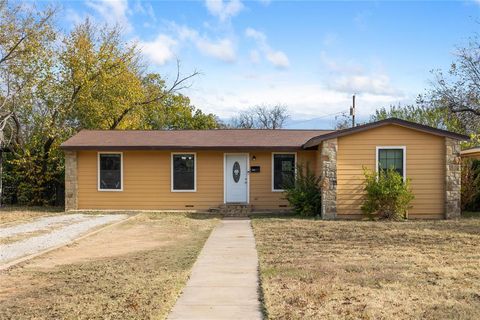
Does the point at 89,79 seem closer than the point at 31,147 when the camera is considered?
No

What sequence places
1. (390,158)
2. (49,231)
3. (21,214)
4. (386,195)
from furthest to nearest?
(21,214)
(390,158)
(386,195)
(49,231)

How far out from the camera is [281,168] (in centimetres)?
1898

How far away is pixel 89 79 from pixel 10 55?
13.1 feet

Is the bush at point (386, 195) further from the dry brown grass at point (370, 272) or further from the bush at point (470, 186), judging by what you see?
the bush at point (470, 186)

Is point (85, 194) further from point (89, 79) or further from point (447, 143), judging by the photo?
point (447, 143)

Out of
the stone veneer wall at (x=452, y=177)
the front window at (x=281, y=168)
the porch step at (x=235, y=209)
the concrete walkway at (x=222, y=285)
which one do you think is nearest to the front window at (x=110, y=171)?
the porch step at (x=235, y=209)

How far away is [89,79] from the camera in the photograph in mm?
24281

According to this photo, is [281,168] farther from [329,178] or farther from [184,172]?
[184,172]

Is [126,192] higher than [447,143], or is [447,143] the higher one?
[447,143]

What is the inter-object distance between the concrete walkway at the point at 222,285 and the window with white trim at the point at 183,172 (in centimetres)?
782

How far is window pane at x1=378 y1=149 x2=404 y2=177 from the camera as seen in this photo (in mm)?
16203

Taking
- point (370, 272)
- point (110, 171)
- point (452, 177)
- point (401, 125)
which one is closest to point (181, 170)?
point (110, 171)

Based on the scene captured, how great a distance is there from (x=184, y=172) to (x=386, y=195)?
748 centimetres

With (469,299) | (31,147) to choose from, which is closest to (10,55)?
(31,147)
